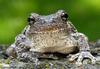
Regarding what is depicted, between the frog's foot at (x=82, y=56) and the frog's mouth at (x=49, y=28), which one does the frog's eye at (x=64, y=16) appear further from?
the frog's foot at (x=82, y=56)

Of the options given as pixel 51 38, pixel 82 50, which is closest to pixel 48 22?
pixel 51 38

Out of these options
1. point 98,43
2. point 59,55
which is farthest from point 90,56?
point 98,43

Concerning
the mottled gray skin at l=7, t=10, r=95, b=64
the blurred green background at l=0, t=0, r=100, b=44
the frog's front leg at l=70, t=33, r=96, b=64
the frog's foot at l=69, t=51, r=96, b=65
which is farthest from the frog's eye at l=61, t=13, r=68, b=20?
the blurred green background at l=0, t=0, r=100, b=44

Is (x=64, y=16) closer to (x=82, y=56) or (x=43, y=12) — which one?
(x=82, y=56)

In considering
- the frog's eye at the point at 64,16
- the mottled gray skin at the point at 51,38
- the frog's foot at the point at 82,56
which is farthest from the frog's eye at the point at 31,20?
the frog's foot at the point at 82,56

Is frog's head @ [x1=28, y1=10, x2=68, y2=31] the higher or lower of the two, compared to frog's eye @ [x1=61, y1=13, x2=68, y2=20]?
lower

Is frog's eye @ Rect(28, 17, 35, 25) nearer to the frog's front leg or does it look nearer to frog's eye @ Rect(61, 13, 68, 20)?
frog's eye @ Rect(61, 13, 68, 20)
